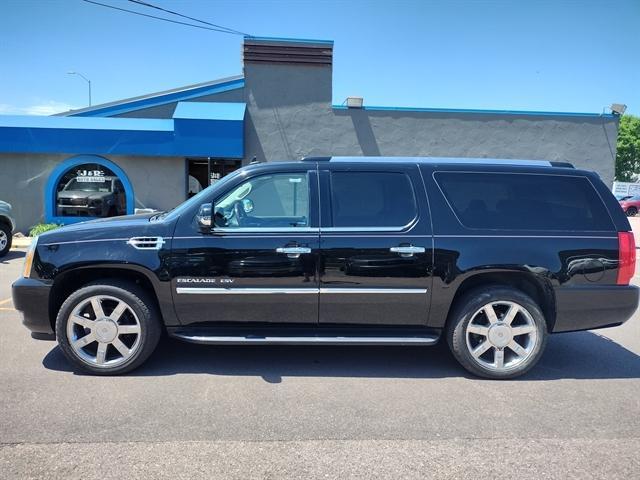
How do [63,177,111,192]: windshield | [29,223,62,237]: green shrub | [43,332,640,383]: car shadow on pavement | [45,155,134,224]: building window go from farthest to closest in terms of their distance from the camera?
[63,177,111,192]: windshield → [45,155,134,224]: building window → [29,223,62,237]: green shrub → [43,332,640,383]: car shadow on pavement

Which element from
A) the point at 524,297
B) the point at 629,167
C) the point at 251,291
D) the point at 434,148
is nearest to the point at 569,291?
the point at 524,297

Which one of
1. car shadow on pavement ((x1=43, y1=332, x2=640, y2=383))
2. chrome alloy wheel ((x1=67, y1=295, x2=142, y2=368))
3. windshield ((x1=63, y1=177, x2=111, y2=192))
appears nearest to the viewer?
chrome alloy wheel ((x1=67, y1=295, x2=142, y2=368))

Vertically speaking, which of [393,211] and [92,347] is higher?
[393,211]

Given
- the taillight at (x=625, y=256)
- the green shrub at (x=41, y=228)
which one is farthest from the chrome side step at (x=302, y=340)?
the green shrub at (x=41, y=228)

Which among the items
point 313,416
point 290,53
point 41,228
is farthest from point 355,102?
point 313,416

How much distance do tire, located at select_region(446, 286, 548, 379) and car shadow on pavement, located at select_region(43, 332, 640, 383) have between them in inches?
7.6

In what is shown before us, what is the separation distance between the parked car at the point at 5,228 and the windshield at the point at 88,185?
3509 millimetres

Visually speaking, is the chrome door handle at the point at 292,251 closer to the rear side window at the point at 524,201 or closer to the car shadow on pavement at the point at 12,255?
the rear side window at the point at 524,201

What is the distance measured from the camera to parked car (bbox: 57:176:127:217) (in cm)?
1443

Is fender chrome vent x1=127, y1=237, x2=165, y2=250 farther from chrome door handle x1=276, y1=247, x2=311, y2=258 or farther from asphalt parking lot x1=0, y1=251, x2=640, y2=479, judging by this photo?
asphalt parking lot x1=0, y1=251, x2=640, y2=479

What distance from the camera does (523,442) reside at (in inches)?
131

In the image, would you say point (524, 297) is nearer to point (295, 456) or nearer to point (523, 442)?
point (523, 442)

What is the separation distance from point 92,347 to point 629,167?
74399 millimetres

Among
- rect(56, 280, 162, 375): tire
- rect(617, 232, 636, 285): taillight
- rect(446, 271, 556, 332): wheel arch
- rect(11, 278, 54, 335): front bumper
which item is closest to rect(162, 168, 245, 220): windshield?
rect(56, 280, 162, 375): tire
